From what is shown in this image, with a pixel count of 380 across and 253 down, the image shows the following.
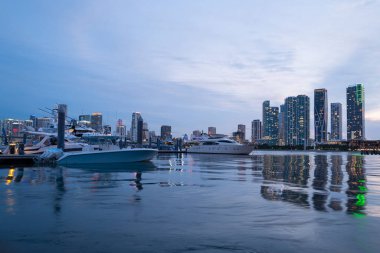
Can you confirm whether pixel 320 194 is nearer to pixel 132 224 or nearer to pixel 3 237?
pixel 132 224

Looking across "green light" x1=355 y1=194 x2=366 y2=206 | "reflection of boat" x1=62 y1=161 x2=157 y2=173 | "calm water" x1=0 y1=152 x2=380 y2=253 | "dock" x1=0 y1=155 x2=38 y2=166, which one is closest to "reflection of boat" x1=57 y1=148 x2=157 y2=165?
"reflection of boat" x1=62 y1=161 x2=157 y2=173

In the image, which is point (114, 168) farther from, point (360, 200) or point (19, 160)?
point (360, 200)

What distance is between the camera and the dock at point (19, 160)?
41.3 m

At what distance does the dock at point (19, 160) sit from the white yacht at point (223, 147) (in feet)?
178

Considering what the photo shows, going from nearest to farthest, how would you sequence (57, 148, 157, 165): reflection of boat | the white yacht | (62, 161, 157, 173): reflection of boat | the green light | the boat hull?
the green light < (62, 161, 157, 173): reflection of boat < (57, 148, 157, 165): reflection of boat < the boat hull < the white yacht

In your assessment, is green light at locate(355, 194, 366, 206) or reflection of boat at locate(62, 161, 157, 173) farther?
reflection of boat at locate(62, 161, 157, 173)

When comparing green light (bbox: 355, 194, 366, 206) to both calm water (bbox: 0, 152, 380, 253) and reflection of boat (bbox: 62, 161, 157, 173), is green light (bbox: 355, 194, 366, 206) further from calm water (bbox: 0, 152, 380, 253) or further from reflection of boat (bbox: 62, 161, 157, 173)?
reflection of boat (bbox: 62, 161, 157, 173)

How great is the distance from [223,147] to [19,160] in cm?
5614

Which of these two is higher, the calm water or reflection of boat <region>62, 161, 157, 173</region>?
the calm water

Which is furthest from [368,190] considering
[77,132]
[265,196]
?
[77,132]

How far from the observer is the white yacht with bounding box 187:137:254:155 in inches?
3482

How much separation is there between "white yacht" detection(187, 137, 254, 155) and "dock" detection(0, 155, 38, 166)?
5428 centimetres

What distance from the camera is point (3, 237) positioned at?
835 centimetres

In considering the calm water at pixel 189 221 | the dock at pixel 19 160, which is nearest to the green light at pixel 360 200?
the calm water at pixel 189 221
